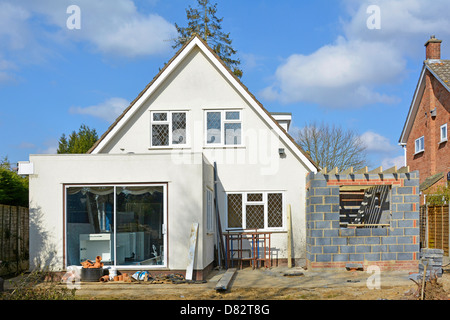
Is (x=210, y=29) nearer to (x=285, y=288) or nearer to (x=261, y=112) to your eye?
(x=261, y=112)

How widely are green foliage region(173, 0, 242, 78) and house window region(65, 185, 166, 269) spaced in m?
20.9

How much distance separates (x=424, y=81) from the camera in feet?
82.0

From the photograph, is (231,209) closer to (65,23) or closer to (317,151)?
(65,23)

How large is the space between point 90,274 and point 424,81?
63.1 feet

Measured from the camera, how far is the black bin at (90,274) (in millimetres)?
12516

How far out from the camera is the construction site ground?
10127 millimetres

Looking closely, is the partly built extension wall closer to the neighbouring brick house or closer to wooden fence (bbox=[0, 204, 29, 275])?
the neighbouring brick house

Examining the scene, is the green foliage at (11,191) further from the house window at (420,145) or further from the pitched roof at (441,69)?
the house window at (420,145)

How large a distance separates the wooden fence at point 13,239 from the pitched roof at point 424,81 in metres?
17.4

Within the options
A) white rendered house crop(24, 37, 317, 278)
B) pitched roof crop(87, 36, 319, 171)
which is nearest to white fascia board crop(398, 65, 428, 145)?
pitched roof crop(87, 36, 319, 171)

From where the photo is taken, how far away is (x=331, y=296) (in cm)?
1023

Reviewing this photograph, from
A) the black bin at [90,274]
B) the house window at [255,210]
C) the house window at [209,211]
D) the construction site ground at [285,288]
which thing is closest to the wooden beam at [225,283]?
the construction site ground at [285,288]

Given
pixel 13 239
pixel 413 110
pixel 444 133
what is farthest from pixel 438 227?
pixel 13 239

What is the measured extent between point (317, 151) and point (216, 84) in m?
16.7
